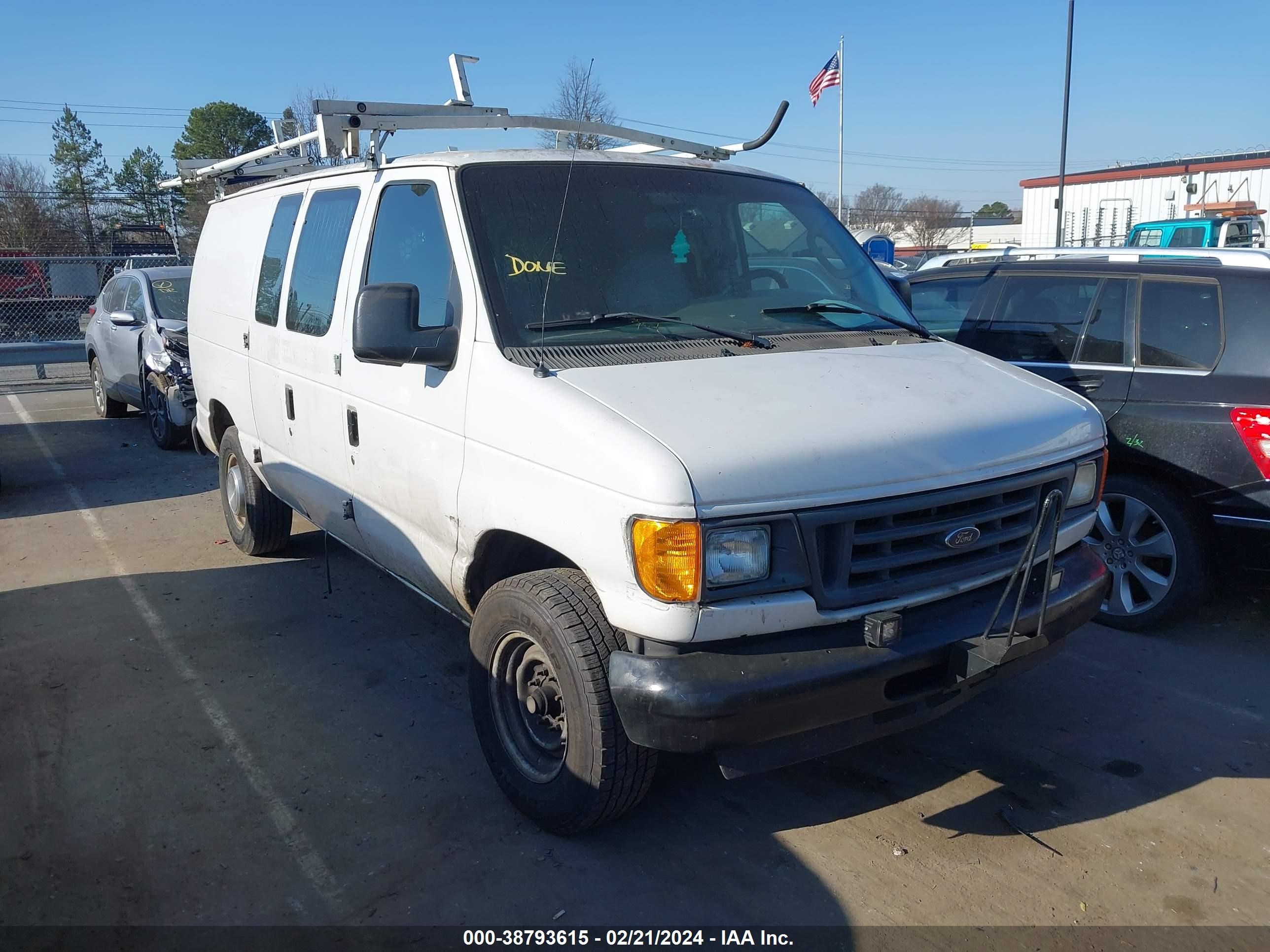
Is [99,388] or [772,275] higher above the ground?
[772,275]

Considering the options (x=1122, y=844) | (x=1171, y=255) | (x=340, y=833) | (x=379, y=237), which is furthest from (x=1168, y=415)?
(x=340, y=833)

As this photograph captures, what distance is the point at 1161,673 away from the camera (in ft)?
15.6

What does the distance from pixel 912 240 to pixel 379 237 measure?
197 ft

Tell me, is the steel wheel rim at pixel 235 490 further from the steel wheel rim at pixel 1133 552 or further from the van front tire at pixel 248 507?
the steel wheel rim at pixel 1133 552

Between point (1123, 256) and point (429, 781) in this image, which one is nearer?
point (429, 781)

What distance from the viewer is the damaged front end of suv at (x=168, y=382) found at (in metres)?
9.60

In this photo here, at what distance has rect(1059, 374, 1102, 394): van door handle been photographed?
530 cm

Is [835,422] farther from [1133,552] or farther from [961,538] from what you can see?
Result: [1133,552]

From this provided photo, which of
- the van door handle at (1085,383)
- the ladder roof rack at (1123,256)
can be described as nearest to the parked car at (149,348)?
the ladder roof rack at (1123,256)

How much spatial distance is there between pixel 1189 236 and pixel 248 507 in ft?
65.2

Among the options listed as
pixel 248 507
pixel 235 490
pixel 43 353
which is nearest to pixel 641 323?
pixel 248 507

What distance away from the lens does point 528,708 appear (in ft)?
11.5

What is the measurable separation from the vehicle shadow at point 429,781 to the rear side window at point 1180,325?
151 centimetres

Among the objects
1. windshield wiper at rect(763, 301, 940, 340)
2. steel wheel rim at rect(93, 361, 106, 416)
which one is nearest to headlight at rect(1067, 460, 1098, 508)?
windshield wiper at rect(763, 301, 940, 340)
